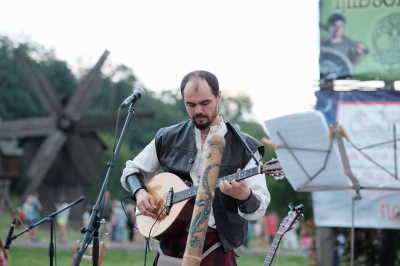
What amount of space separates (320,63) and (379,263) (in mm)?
3469

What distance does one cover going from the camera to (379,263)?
41.3 feet

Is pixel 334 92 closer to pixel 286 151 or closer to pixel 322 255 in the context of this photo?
pixel 322 255

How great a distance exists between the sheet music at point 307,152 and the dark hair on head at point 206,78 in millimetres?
1262

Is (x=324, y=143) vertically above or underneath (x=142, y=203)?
above

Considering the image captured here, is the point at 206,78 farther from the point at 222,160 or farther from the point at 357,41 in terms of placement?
the point at 357,41

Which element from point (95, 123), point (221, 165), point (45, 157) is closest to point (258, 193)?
point (221, 165)

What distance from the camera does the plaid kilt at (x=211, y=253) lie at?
4734 millimetres

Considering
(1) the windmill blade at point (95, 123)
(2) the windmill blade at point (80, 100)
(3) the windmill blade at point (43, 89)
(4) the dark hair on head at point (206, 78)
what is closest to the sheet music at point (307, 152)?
(4) the dark hair on head at point (206, 78)

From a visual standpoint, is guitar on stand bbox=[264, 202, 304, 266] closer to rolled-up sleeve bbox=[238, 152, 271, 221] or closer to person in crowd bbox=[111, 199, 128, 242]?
rolled-up sleeve bbox=[238, 152, 271, 221]

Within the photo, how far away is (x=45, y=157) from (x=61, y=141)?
45.5 inches

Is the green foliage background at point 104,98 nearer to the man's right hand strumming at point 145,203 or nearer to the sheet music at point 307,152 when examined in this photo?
the sheet music at point 307,152

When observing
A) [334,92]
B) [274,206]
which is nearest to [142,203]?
[334,92]

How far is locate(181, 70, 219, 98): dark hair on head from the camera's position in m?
4.64

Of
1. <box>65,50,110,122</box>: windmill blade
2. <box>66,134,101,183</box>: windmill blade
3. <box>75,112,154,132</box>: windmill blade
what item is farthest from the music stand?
<box>65,50,110,122</box>: windmill blade
